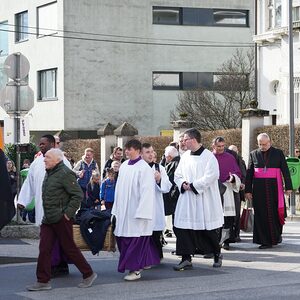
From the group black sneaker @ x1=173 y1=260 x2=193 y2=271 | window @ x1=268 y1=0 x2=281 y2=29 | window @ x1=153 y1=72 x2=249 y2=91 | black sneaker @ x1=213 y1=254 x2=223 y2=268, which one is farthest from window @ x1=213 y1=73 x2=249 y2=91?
black sneaker @ x1=173 y1=260 x2=193 y2=271

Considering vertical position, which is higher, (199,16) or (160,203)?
(199,16)

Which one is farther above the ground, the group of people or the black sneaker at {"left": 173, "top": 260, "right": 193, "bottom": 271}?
the group of people

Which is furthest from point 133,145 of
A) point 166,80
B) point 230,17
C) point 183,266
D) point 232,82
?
point 230,17

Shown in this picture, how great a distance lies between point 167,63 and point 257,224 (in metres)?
32.4

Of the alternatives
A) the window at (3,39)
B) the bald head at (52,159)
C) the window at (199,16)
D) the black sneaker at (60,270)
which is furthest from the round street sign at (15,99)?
the window at (3,39)

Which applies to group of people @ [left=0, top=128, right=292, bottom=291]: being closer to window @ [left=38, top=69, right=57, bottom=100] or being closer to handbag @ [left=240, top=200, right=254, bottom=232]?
handbag @ [left=240, top=200, right=254, bottom=232]

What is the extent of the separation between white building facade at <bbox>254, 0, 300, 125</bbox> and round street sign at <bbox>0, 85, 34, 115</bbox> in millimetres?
17056

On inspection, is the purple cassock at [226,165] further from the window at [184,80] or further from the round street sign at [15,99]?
the window at [184,80]

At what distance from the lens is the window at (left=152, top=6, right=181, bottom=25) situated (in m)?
46.2

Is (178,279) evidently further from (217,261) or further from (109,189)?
(109,189)

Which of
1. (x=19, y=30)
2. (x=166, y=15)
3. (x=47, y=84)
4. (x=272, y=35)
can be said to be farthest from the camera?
→ (x=19, y=30)

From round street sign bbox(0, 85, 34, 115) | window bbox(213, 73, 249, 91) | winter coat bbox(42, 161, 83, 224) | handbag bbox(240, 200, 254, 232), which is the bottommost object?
handbag bbox(240, 200, 254, 232)

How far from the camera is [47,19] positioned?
149 feet

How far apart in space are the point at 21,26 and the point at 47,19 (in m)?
3.41
